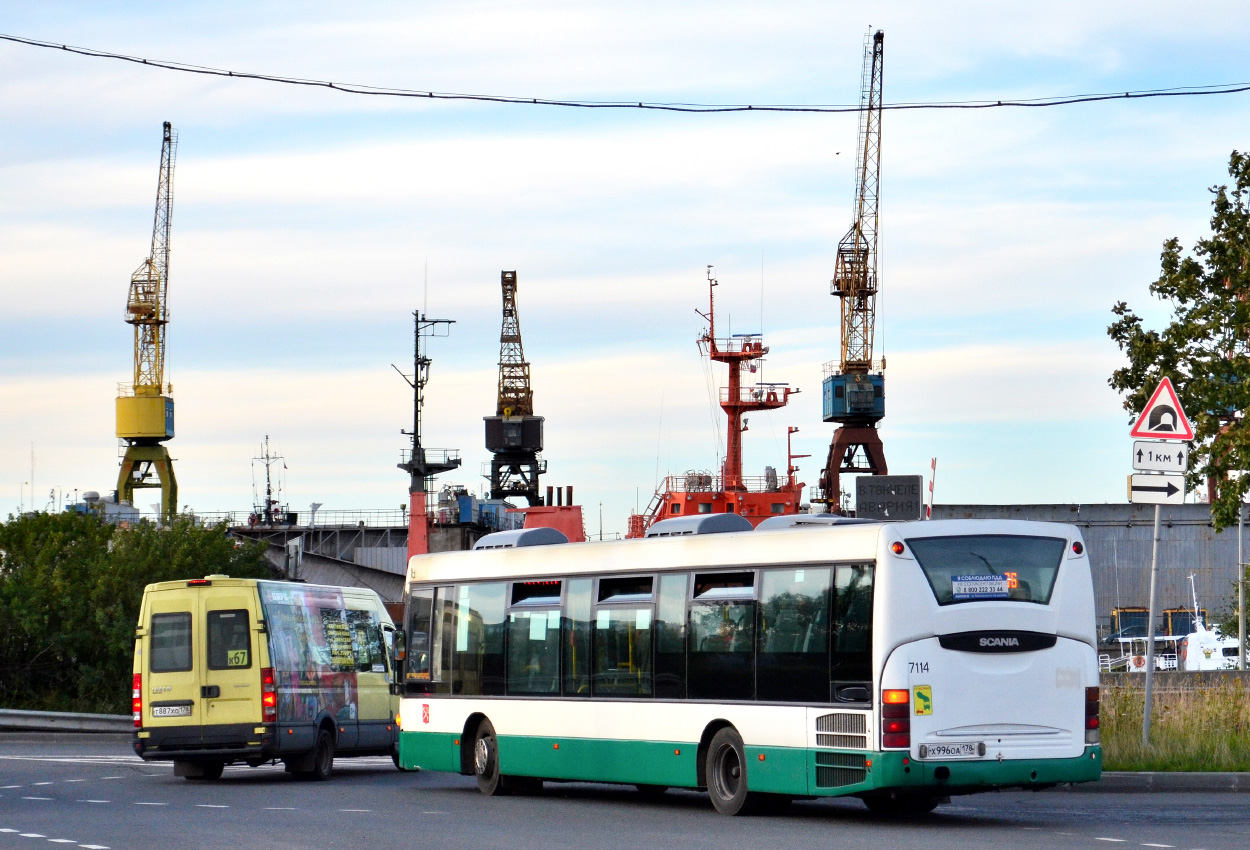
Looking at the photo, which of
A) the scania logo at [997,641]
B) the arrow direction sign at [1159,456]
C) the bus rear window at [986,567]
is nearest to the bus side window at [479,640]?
the bus rear window at [986,567]

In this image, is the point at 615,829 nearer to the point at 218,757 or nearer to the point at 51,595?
the point at 218,757

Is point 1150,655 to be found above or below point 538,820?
above

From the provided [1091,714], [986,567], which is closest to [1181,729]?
[1091,714]

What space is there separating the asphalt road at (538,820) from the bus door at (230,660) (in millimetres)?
915

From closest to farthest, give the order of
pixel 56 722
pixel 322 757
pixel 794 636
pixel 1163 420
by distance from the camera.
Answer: pixel 794 636
pixel 1163 420
pixel 322 757
pixel 56 722

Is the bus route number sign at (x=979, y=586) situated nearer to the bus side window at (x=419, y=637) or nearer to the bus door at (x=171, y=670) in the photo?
A: the bus side window at (x=419, y=637)

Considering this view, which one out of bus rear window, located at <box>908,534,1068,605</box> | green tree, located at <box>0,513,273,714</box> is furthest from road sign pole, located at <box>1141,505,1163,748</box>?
green tree, located at <box>0,513,273,714</box>

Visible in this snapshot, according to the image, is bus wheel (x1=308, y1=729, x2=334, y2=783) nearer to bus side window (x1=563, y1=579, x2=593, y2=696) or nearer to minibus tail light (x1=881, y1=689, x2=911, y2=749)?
bus side window (x1=563, y1=579, x2=593, y2=696)

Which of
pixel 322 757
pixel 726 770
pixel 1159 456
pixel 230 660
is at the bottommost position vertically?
pixel 322 757

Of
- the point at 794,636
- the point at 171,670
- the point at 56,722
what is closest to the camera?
the point at 794,636

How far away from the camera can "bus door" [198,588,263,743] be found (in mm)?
21094

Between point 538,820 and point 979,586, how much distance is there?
4.45 metres

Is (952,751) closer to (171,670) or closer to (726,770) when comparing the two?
(726,770)

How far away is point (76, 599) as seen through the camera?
5084 cm
